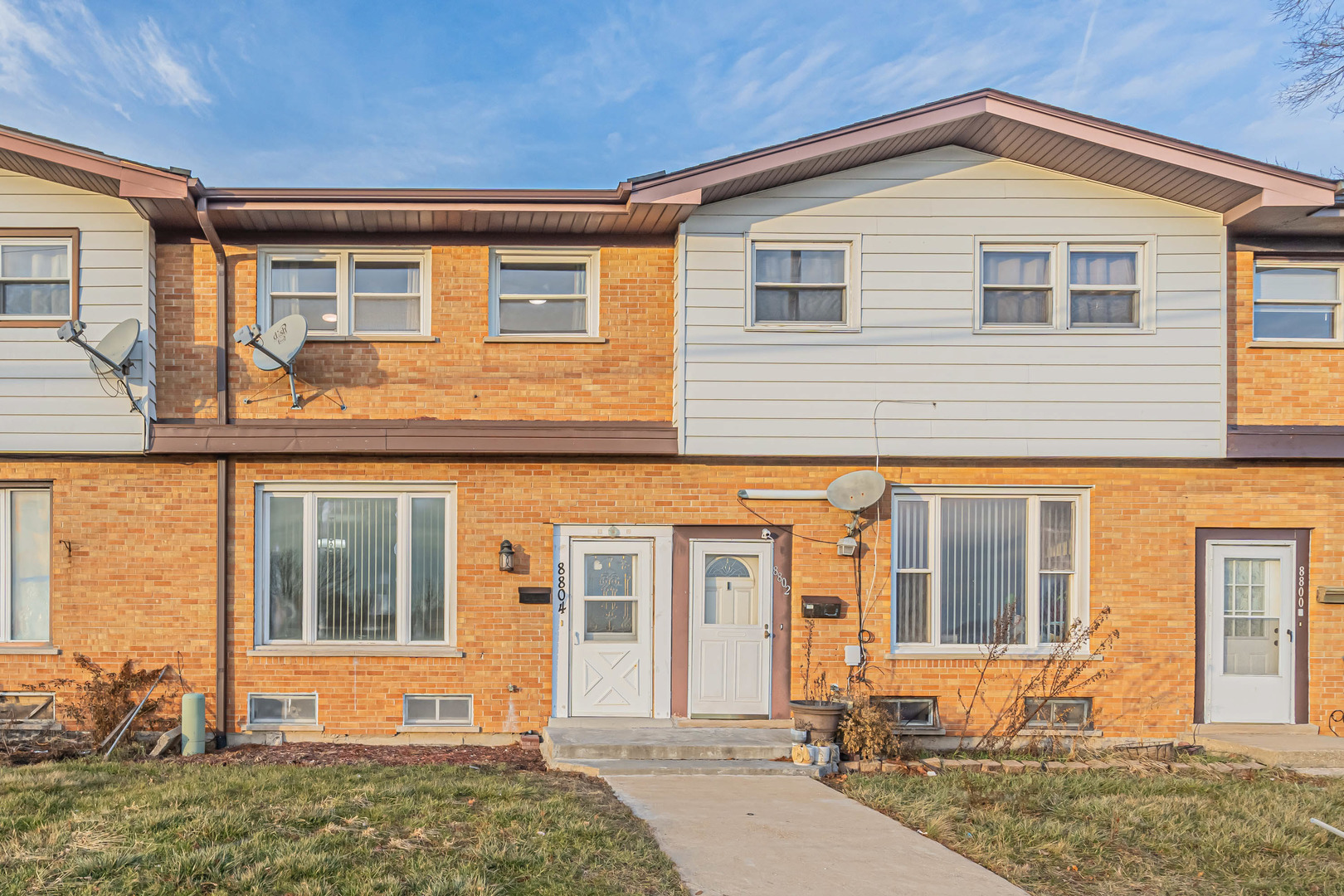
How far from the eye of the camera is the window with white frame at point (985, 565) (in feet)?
31.3

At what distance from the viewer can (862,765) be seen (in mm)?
8461

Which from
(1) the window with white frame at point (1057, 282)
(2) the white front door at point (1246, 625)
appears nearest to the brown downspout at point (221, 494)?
(1) the window with white frame at point (1057, 282)

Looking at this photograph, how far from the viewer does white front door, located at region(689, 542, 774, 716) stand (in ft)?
30.7

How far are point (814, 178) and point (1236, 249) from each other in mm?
4776

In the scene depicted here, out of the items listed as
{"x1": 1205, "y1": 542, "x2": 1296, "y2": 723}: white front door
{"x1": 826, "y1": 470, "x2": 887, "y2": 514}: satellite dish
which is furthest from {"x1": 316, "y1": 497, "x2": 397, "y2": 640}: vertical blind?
{"x1": 1205, "y1": 542, "x2": 1296, "y2": 723}: white front door

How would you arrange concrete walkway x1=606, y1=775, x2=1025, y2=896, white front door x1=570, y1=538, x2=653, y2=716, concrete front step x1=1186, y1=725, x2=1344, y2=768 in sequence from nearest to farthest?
1. concrete walkway x1=606, y1=775, x2=1025, y2=896
2. concrete front step x1=1186, y1=725, x2=1344, y2=768
3. white front door x1=570, y1=538, x2=653, y2=716

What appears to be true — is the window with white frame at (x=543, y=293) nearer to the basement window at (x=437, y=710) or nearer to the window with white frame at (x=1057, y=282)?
the basement window at (x=437, y=710)

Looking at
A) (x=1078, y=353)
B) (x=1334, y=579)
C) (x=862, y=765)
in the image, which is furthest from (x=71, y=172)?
(x=1334, y=579)

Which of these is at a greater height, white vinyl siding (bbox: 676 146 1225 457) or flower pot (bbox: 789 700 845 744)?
white vinyl siding (bbox: 676 146 1225 457)

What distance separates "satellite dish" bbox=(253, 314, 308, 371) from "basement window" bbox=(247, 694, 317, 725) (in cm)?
355

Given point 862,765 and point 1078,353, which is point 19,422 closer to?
point 862,765

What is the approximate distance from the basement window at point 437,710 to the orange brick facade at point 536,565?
11cm

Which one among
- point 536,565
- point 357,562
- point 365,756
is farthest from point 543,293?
point 365,756

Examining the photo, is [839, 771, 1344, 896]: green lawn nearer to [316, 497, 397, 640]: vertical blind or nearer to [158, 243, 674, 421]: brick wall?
[158, 243, 674, 421]: brick wall
